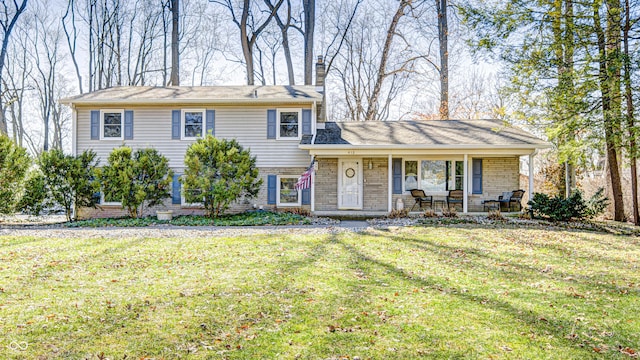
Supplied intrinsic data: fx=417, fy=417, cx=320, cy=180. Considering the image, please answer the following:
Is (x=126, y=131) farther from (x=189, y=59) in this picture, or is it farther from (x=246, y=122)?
(x=189, y=59)

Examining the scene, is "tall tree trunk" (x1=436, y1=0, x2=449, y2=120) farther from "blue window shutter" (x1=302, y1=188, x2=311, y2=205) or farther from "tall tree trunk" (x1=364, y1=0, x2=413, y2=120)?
"blue window shutter" (x1=302, y1=188, x2=311, y2=205)

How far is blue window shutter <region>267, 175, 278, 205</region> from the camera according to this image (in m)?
14.4

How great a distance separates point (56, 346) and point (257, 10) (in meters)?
24.6

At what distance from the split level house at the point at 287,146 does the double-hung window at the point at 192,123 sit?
0.03 meters

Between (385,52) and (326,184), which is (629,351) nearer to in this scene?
(326,184)

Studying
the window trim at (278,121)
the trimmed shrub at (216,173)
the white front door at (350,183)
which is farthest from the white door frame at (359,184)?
the trimmed shrub at (216,173)

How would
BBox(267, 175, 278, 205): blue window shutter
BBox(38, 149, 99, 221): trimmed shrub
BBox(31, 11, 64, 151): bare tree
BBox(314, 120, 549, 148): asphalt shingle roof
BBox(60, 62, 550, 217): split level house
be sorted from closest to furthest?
BBox(38, 149, 99, 221): trimmed shrub < BBox(314, 120, 549, 148): asphalt shingle roof < BBox(60, 62, 550, 217): split level house < BBox(267, 175, 278, 205): blue window shutter < BBox(31, 11, 64, 151): bare tree

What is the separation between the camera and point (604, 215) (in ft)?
45.5

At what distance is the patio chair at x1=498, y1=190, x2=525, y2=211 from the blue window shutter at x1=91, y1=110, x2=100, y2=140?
1406 centimetres

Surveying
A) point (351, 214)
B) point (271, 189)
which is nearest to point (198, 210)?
point (271, 189)

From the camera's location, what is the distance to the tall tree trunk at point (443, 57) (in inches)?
838

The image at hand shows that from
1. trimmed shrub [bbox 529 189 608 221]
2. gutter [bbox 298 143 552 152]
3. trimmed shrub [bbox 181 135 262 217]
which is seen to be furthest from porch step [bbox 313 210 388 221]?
trimmed shrub [bbox 529 189 608 221]

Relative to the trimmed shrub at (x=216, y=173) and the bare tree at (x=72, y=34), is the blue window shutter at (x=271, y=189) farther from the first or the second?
the bare tree at (x=72, y=34)

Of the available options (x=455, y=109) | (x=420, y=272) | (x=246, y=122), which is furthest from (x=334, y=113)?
(x=420, y=272)
